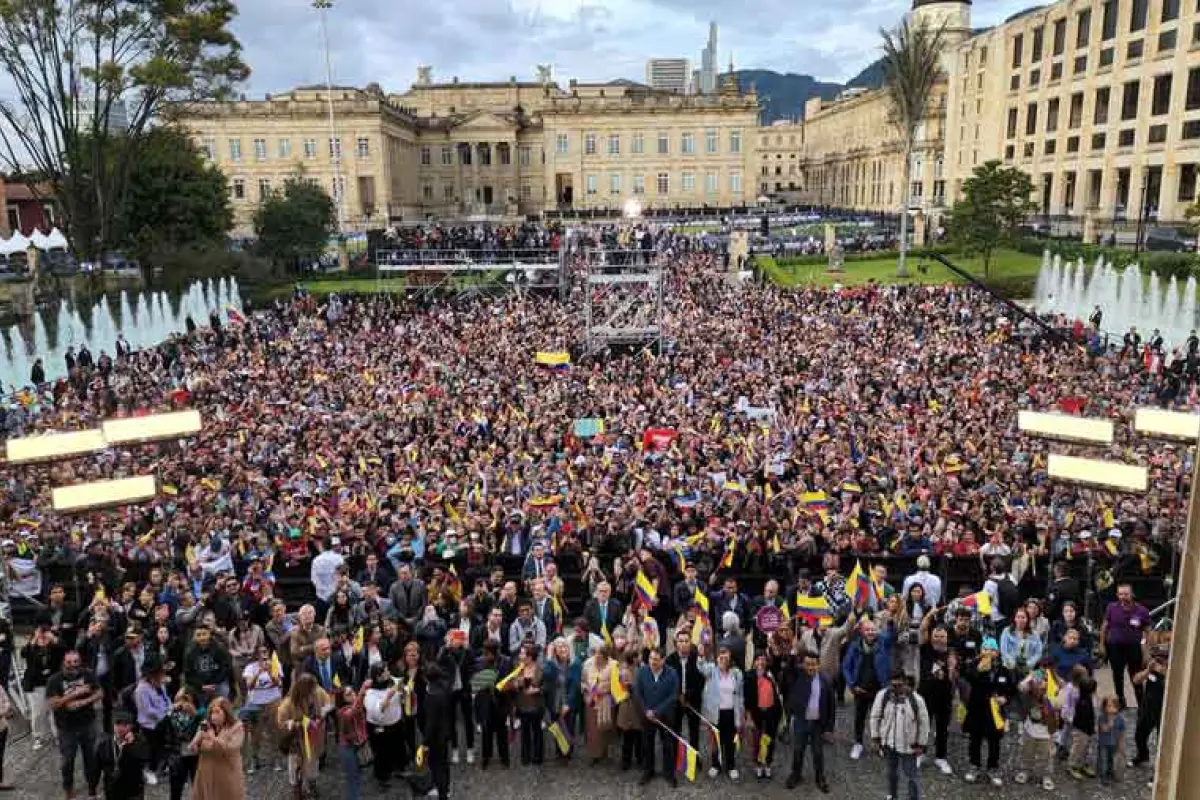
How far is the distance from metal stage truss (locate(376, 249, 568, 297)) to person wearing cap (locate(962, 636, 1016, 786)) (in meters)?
29.8

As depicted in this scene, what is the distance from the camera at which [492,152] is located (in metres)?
90.4

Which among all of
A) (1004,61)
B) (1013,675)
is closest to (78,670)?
(1013,675)

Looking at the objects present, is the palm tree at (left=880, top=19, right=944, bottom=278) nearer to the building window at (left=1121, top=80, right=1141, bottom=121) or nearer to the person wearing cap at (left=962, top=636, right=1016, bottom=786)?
the building window at (left=1121, top=80, right=1141, bottom=121)

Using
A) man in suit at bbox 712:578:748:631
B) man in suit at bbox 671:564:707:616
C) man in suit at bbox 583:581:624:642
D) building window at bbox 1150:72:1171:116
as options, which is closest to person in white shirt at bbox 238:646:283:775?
man in suit at bbox 583:581:624:642

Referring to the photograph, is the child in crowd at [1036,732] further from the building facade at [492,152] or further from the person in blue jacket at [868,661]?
the building facade at [492,152]

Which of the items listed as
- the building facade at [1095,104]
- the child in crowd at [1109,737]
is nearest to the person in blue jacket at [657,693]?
the child in crowd at [1109,737]

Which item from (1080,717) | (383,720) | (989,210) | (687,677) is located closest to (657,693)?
(687,677)

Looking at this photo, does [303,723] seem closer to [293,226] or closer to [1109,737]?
[1109,737]

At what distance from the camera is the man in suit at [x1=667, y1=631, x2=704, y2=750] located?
8328mm

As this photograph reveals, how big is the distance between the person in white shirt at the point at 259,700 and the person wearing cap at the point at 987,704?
6.50 meters

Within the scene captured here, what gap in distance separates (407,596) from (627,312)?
2014 cm

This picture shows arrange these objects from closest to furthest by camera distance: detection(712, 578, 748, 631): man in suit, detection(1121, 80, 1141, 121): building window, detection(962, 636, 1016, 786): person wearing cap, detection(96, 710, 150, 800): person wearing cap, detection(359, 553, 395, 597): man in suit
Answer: detection(96, 710, 150, 800): person wearing cap → detection(962, 636, 1016, 786): person wearing cap → detection(712, 578, 748, 631): man in suit → detection(359, 553, 395, 597): man in suit → detection(1121, 80, 1141, 121): building window

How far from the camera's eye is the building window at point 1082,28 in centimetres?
5259

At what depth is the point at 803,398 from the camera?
19812 mm
